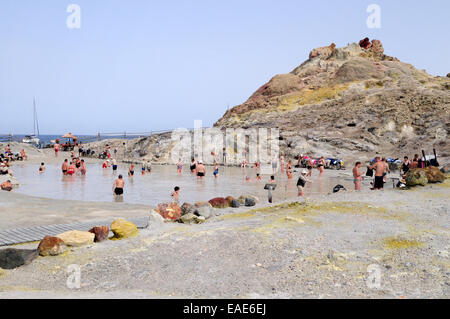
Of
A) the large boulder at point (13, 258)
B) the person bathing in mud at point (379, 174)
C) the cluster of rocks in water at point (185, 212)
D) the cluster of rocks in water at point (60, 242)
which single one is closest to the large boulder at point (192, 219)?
the cluster of rocks in water at point (185, 212)

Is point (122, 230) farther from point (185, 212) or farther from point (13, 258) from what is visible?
point (185, 212)

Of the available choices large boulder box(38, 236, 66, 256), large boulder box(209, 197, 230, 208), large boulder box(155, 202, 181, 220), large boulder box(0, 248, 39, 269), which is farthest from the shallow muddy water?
large boulder box(0, 248, 39, 269)

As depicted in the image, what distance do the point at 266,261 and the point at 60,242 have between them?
4.21m

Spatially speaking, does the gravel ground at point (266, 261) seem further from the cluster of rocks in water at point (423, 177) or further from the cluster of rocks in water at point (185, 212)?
the cluster of rocks in water at point (423, 177)

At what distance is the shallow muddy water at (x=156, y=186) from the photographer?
1911 cm

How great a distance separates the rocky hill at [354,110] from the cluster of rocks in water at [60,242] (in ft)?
105

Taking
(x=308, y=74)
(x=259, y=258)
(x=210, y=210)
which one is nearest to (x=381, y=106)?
(x=308, y=74)

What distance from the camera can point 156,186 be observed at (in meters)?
23.2

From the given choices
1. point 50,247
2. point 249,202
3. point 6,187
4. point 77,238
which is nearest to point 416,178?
point 249,202

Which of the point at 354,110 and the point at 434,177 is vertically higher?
the point at 354,110

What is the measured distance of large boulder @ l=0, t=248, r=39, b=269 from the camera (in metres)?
7.63

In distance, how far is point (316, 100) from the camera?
170 feet

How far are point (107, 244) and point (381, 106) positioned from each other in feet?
134

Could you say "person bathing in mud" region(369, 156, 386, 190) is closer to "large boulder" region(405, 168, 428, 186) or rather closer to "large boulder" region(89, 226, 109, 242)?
"large boulder" region(405, 168, 428, 186)
